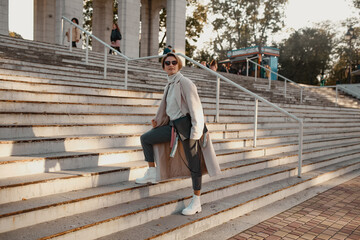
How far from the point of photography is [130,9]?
695 inches

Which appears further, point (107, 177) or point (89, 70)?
point (89, 70)

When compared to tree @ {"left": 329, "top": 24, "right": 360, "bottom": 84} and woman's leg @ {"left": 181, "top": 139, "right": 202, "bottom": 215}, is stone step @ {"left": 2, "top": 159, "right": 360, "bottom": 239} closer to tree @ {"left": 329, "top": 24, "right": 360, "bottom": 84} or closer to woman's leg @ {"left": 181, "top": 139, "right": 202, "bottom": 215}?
woman's leg @ {"left": 181, "top": 139, "right": 202, "bottom": 215}

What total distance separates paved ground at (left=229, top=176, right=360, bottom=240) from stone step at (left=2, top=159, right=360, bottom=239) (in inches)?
15.1

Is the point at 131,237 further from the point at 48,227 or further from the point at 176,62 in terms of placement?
the point at 176,62

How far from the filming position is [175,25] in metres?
19.2

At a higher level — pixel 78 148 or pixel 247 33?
pixel 247 33

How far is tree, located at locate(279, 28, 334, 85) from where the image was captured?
41.6m

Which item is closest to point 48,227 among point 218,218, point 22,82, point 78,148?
point 78,148

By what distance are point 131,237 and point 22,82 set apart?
366cm

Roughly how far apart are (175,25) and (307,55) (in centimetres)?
2793

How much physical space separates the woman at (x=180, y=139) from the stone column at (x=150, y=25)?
70.3 ft

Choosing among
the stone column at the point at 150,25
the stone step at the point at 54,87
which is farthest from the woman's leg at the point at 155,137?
the stone column at the point at 150,25

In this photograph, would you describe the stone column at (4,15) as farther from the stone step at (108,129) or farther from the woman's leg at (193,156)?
the woman's leg at (193,156)

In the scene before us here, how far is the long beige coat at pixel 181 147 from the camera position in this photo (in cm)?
354
